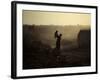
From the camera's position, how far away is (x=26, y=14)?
6.23 feet

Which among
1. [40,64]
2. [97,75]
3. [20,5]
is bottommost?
[97,75]

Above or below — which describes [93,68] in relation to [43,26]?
below

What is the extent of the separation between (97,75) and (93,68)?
0.27 ft

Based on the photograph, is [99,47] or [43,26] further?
[99,47]

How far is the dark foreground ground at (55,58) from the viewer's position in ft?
6.29

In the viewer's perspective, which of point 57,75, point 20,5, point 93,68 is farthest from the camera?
point 93,68

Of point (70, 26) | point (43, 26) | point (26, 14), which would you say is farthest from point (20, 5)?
Answer: point (70, 26)

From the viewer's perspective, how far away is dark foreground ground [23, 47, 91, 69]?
1916 millimetres

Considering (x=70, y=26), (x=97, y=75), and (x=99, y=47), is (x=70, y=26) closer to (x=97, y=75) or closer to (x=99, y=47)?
(x=99, y=47)

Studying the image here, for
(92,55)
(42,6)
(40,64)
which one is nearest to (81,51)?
(92,55)

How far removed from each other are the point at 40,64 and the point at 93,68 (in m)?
0.53

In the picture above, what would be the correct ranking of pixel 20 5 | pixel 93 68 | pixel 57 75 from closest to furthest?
pixel 20 5 < pixel 57 75 < pixel 93 68

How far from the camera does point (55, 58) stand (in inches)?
78.8

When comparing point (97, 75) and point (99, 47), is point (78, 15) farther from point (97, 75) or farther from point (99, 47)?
point (97, 75)
